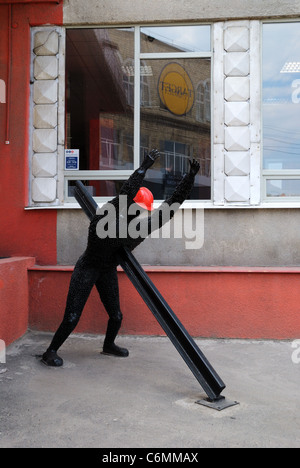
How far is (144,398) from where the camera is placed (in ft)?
12.9

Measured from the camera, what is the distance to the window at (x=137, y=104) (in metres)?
6.43

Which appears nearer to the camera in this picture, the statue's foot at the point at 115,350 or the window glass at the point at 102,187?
the statue's foot at the point at 115,350

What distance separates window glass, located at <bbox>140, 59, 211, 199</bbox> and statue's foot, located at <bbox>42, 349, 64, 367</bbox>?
8.64ft

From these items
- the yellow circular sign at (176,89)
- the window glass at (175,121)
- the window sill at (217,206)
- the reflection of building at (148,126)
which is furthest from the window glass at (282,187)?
the yellow circular sign at (176,89)

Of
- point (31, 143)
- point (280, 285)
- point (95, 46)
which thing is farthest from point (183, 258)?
point (95, 46)

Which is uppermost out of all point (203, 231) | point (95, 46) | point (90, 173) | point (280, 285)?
point (95, 46)

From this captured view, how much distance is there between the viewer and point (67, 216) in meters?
6.32

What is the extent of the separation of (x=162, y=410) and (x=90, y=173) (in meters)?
3.67

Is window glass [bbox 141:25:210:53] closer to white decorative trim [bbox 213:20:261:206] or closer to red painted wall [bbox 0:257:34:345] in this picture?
white decorative trim [bbox 213:20:261:206]

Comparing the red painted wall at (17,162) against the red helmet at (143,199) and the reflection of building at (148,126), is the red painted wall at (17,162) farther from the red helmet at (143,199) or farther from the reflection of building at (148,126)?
the red helmet at (143,199)

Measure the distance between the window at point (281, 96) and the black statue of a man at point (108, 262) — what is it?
2582 millimetres

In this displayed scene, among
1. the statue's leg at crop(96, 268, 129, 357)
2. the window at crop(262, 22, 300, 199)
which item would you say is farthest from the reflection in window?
the statue's leg at crop(96, 268, 129, 357)

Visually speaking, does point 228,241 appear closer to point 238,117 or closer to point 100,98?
point 238,117
